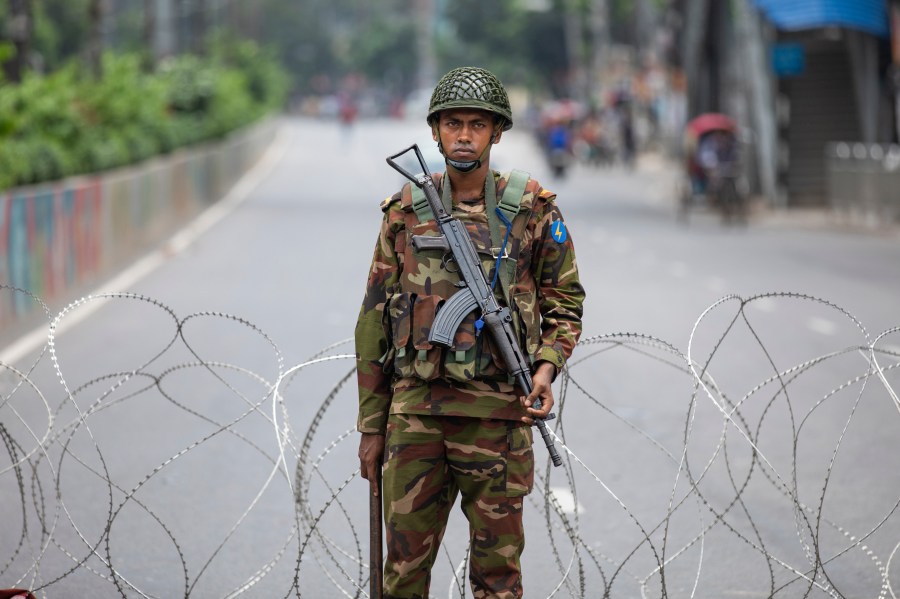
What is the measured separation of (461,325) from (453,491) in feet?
1.64

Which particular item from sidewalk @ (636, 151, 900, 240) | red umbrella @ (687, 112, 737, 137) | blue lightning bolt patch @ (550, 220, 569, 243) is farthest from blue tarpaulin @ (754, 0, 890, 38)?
blue lightning bolt patch @ (550, 220, 569, 243)

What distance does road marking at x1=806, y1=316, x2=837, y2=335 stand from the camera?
13.2 metres

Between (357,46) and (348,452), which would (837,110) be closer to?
(348,452)

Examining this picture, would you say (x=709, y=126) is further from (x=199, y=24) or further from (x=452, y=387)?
(x=199, y=24)

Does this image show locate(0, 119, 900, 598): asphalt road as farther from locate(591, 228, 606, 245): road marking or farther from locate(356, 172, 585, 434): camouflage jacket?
locate(591, 228, 606, 245): road marking

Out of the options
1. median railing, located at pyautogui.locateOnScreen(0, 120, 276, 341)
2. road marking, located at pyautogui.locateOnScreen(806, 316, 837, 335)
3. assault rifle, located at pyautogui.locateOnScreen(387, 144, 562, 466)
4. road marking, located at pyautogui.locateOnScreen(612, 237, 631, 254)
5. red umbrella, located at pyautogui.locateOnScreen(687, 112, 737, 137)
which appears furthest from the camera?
red umbrella, located at pyautogui.locateOnScreen(687, 112, 737, 137)

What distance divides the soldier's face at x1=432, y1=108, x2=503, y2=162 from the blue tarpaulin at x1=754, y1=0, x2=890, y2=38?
24.1m

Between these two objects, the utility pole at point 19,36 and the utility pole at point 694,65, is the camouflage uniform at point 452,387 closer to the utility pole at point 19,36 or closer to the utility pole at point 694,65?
Result: the utility pole at point 19,36

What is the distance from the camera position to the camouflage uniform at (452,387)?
4.18 m

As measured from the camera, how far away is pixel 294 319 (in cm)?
1384

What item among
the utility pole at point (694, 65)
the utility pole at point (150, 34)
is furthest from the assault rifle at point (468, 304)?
the utility pole at point (150, 34)

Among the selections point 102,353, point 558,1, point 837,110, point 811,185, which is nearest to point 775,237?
point 811,185

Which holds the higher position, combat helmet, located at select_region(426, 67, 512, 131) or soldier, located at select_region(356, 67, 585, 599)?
combat helmet, located at select_region(426, 67, 512, 131)

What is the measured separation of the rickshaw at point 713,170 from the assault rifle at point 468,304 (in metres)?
22.7
